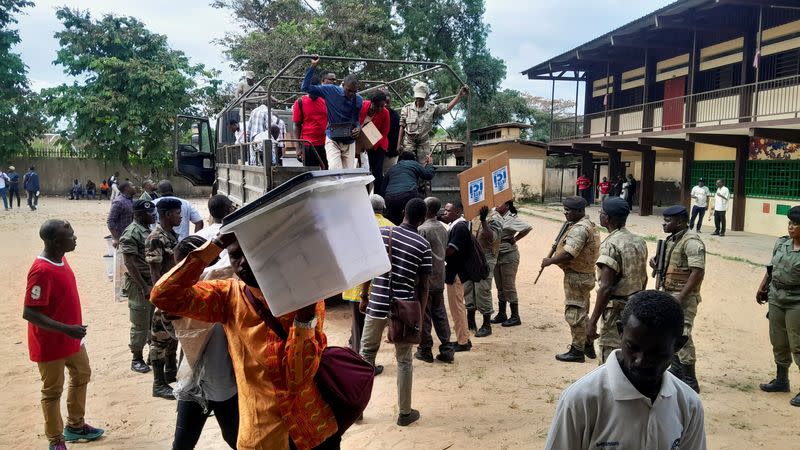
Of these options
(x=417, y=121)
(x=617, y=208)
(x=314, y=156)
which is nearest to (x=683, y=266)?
(x=617, y=208)

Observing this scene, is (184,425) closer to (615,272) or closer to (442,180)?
(615,272)

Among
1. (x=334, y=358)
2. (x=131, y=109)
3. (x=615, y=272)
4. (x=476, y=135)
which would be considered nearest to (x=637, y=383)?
(x=334, y=358)

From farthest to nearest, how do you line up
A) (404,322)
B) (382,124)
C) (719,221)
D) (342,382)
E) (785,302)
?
(719,221) → (382,124) → (785,302) → (404,322) → (342,382)

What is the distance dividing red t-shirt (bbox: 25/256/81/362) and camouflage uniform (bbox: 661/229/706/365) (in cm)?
440

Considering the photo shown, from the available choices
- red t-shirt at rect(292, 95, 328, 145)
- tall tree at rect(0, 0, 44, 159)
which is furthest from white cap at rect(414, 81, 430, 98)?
tall tree at rect(0, 0, 44, 159)

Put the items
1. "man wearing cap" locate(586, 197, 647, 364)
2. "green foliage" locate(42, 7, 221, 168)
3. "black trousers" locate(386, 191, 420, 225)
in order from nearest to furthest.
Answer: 1. "man wearing cap" locate(586, 197, 647, 364)
2. "black trousers" locate(386, 191, 420, 225)
3. "green foliage" locate(42, 7, 221, 168)

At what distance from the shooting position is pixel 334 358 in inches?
93.2

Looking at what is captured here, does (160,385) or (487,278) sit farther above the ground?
(487,278)

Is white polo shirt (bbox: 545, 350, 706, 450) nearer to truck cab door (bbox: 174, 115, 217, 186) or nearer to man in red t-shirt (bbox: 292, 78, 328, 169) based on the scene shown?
man in red t-shirt (bbox: 292, 78, 328, 169)

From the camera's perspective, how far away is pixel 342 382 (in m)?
2.34

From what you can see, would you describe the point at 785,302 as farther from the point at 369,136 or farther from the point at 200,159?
the point at 200,159

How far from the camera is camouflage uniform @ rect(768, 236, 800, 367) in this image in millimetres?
4816

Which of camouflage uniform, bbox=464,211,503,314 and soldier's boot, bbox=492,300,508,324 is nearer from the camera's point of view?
camouflage uniform, bbox=464,211,503,314

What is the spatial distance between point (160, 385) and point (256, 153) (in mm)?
3478
